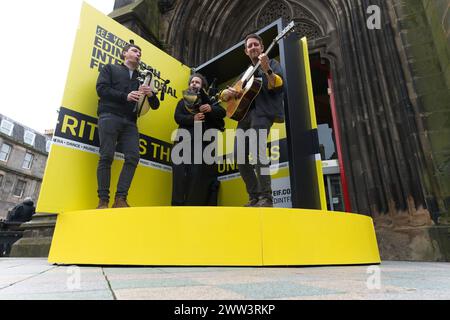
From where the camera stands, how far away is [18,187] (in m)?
24.0

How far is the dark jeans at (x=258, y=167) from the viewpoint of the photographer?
2.53m

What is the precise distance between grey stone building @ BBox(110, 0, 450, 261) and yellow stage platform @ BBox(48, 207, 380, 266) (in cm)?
211

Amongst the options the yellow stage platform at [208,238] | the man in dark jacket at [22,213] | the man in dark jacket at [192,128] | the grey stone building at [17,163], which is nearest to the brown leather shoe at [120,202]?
the yellow stage platform at [208,238]

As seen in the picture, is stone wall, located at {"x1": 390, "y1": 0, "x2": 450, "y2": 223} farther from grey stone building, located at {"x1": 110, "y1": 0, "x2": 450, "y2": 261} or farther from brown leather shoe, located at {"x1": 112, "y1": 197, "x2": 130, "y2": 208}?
brown leather shoe, located at {"x1": 112, "y1": 197, "x2": 130, "y2": 208}

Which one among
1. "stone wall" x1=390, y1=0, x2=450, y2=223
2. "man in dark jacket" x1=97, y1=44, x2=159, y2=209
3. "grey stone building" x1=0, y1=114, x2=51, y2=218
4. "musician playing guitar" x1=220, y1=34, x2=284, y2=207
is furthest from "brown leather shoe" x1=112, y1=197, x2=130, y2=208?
"grey stone building" x1=0, y1=114, x2=51, y2=218

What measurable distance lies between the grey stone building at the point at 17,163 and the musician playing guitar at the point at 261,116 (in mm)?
25976

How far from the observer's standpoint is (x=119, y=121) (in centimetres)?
287

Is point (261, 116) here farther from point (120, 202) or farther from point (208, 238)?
point (120, 202)

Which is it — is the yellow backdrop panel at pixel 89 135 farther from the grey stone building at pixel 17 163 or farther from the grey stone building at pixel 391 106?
the grey stone building at pixel 17 163

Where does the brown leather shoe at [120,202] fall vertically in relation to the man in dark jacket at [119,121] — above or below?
below

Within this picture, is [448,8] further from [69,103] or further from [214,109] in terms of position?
[69,103]

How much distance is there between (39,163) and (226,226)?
30874 mm
